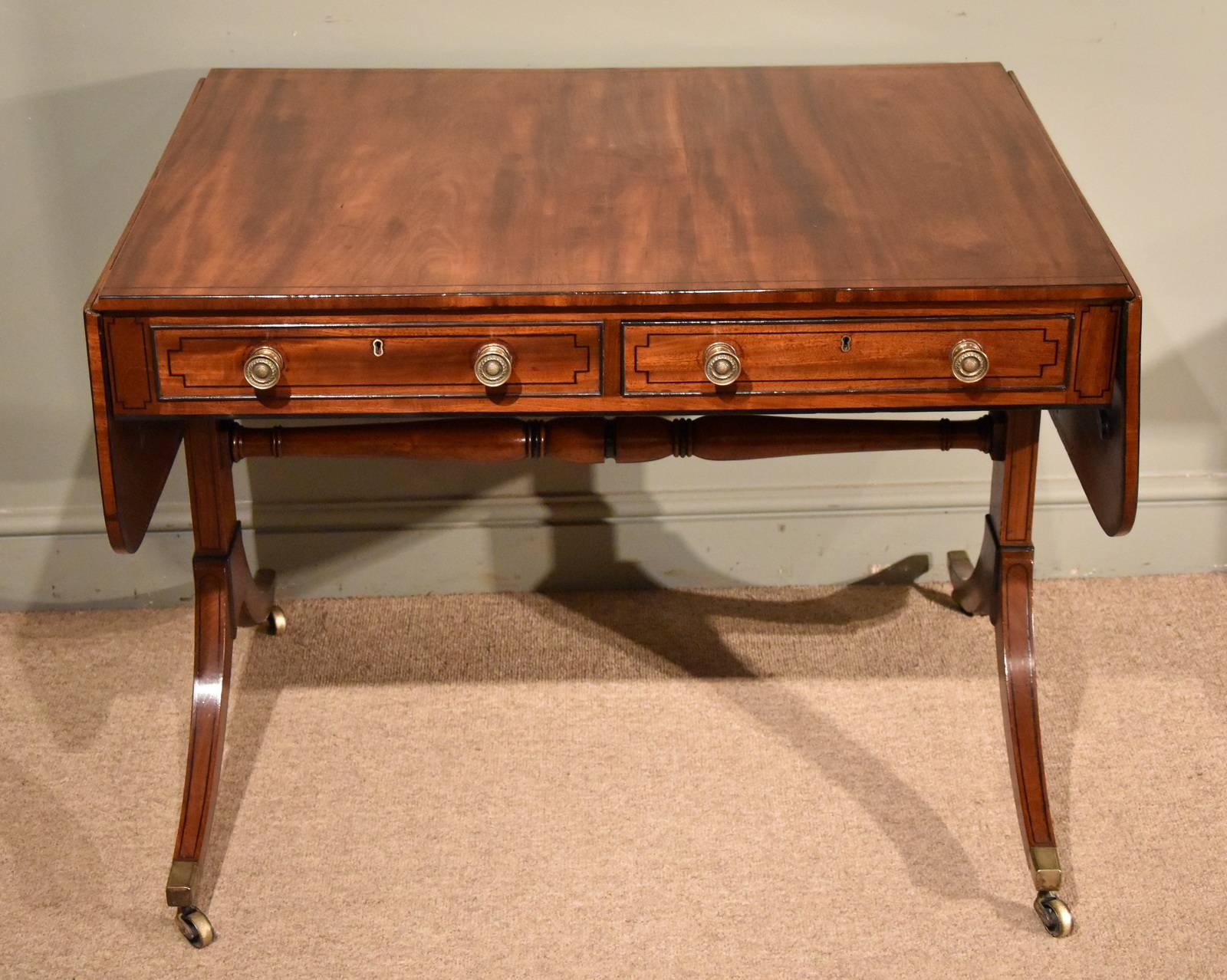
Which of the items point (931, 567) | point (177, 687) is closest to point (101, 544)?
point (177, 687)

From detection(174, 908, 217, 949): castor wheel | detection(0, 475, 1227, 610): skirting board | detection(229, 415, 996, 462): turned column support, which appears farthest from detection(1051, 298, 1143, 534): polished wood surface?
detection(174, 908, 217, 949): castor wheel

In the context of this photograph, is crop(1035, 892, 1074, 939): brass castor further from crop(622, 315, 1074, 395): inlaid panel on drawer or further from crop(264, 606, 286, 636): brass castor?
crop(264, 606, 286, 636): brass castor

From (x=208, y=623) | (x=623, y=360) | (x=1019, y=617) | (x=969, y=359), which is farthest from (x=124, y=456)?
(x=1019, y=617)

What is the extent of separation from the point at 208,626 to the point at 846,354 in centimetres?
107

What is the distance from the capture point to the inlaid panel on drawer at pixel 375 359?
1.59m

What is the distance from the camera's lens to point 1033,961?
1.94 metres

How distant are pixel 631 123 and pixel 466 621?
1.07 m

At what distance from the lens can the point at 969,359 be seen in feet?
5.28

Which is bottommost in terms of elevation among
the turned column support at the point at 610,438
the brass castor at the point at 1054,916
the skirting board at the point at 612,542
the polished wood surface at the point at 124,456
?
the brass castor at the point at 1054,916

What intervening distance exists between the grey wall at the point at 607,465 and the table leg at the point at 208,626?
47 centimetres

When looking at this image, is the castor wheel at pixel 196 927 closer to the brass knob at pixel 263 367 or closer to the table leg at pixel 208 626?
the table leg at pixel 208 626

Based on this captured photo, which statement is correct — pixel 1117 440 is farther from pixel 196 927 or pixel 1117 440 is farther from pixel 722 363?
pixel 196 927

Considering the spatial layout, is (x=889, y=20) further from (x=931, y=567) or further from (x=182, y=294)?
(x=182, y=294)

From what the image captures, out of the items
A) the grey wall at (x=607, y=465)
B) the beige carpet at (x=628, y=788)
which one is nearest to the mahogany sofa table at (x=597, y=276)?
the beige carpet at (x=628, y=788)
